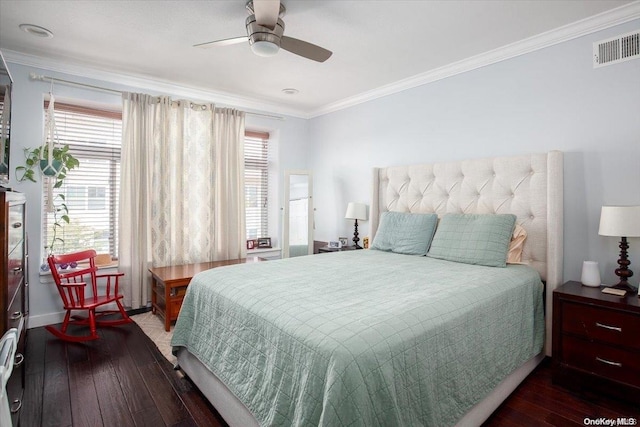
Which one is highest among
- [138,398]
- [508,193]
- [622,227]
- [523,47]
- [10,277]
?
[523,47]

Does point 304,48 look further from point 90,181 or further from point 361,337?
point 90,181

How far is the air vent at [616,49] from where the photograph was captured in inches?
89.4

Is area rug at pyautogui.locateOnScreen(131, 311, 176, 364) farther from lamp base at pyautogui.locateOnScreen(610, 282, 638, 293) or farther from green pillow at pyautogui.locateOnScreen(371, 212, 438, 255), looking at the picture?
lamp base at pyautogui.locateOnScreen(610, 282, 638, 293)

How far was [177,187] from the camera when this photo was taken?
151 inches

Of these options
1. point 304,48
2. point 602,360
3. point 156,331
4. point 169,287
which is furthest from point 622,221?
point 156,331

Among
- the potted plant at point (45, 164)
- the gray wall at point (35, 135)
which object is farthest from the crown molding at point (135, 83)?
the potted plant at point (45, 164)

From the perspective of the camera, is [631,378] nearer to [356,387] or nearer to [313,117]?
[356,387]

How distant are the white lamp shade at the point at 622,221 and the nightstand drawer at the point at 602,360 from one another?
698mm

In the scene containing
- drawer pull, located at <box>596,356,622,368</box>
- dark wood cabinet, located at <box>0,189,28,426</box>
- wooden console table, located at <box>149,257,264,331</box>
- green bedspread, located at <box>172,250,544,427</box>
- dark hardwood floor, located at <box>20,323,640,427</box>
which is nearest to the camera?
green bedspread, located at <box>172,250,544,427</box>

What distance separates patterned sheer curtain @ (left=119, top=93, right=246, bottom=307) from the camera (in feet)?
11.6

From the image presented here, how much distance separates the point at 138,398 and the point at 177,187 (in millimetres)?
2345

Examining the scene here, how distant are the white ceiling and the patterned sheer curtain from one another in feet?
1.60

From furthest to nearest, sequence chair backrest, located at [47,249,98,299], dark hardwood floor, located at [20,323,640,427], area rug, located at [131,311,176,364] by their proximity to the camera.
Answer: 1. chair backrest, located at [47,249,98,299]
2. area rug, located at [131,311,176,364]
3. dark hardwood floor, located at [20,323,640,427]

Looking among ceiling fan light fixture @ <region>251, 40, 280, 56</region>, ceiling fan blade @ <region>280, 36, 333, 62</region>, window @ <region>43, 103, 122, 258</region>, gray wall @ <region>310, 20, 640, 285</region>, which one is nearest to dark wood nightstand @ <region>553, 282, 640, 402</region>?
gray wall @ <region>310, 20, 640, 285</region>
